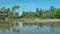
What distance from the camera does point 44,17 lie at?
35281 millimetres

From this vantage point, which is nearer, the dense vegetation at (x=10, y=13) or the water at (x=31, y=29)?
the water at (x=31, y=29)

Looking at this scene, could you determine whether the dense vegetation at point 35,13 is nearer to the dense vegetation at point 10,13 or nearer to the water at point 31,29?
the dense vegetation at point 10,13

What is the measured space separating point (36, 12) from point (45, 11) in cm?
200

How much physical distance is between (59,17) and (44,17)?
2564mm

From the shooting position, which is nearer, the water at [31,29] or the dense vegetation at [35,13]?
the water at [31,29]

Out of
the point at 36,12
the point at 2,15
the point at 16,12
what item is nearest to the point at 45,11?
the point at 36,12

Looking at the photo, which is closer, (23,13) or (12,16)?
(12,16)

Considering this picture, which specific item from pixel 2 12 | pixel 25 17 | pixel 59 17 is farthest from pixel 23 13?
pixel 59 17

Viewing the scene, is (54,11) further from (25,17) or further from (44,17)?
(25,17)

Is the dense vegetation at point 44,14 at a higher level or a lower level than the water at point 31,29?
lower

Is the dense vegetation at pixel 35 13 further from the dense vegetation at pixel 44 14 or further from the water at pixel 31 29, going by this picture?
the water at pixel 31 29

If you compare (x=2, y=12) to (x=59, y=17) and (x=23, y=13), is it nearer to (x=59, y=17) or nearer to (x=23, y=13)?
(x=23, y=13)

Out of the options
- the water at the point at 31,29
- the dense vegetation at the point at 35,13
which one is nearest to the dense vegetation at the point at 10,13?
the dense vegetation at the point at 35,13

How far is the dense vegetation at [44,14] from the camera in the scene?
35.2 meters
